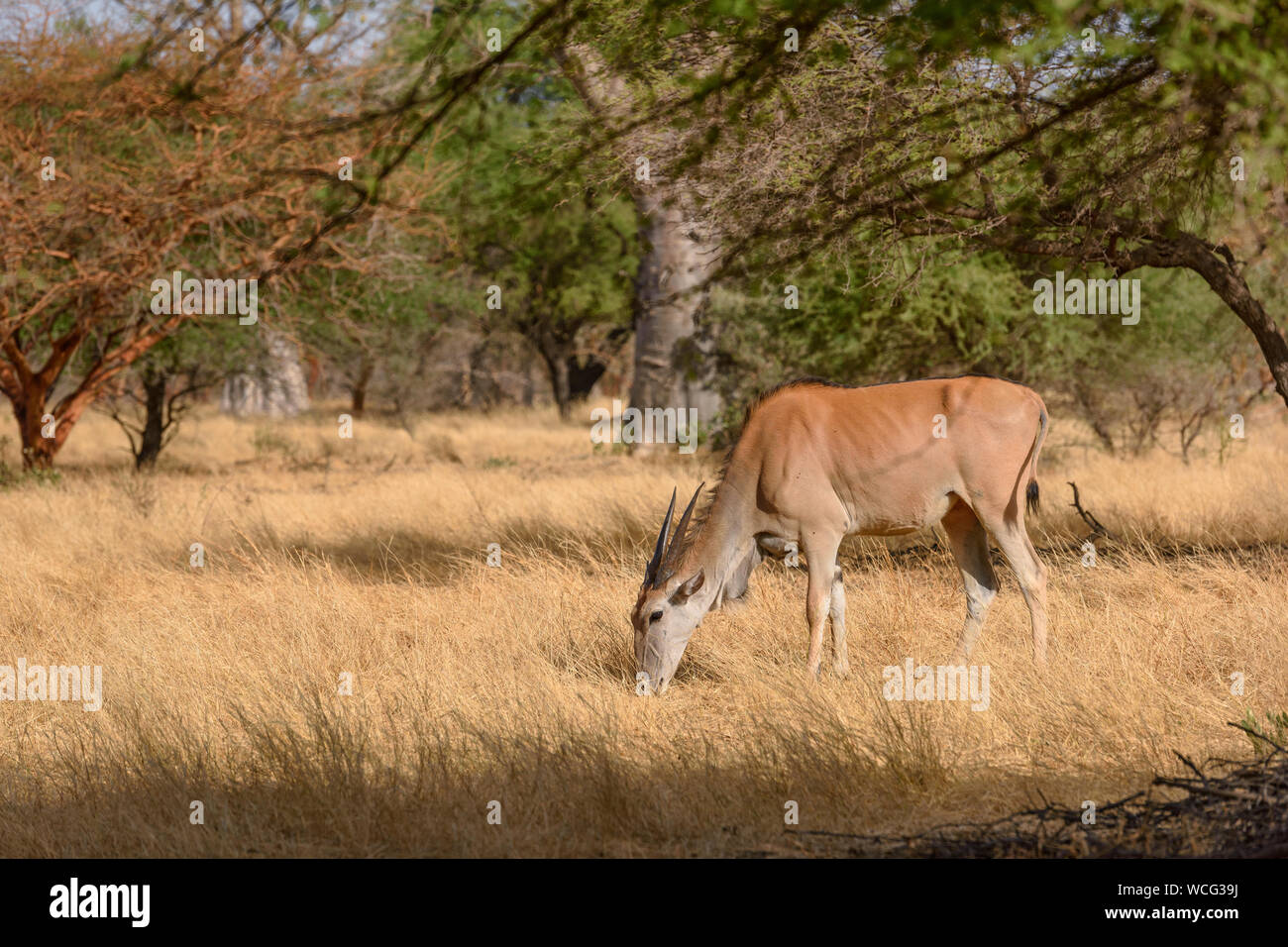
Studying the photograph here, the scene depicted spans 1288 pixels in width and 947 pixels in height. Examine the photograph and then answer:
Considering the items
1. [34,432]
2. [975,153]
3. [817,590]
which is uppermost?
[975,153]

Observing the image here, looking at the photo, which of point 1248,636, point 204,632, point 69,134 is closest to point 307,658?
point 204,632

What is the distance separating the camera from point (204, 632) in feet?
26.5

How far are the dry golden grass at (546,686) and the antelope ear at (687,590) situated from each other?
20.1 inches

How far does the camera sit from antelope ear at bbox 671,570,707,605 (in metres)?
7.03

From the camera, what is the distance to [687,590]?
705cm

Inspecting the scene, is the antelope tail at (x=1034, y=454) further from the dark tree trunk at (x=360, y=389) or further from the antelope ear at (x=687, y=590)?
the dark tree trunk at (x=360, y=389)

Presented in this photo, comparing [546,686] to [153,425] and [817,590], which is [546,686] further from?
[153,425]

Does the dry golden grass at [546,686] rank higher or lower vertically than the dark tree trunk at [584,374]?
lower

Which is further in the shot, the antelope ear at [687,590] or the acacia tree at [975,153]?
the acacia tree at [975,153]

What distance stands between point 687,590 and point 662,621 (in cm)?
22

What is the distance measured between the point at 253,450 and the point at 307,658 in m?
16.5

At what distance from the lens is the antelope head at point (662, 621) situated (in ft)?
23.0

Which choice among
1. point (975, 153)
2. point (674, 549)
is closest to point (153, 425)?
point (674, 549)

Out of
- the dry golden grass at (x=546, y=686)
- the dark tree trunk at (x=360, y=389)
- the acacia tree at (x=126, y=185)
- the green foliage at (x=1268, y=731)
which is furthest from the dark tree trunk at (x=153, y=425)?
the green foliage at (x=1268, y=731)
